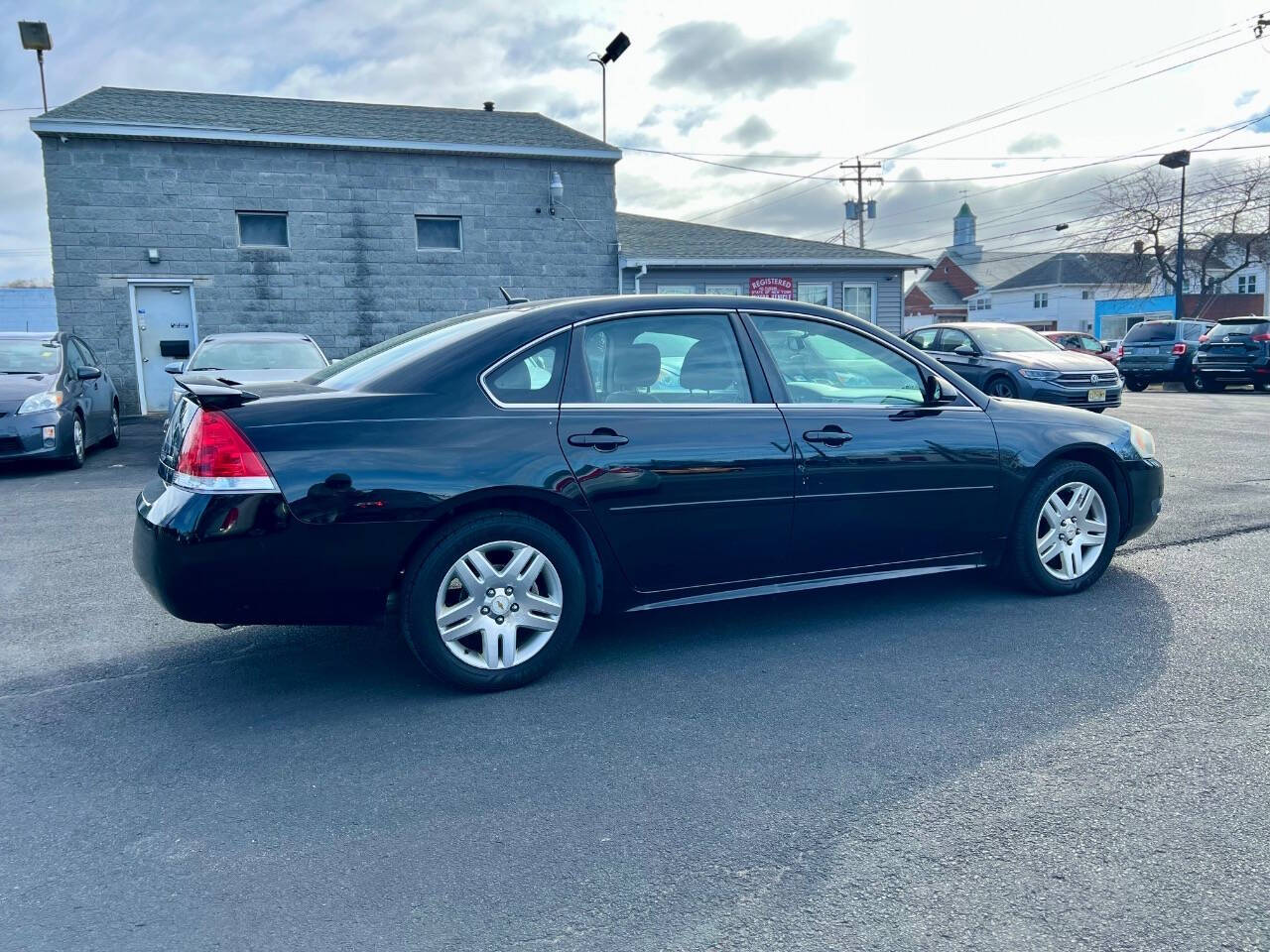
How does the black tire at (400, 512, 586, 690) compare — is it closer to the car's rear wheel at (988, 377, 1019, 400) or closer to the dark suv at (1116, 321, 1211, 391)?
the car's rear wheel at (988, 377, 1019, 400)

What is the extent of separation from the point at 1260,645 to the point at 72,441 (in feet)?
33.3

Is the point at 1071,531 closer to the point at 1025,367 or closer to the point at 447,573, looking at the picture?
the point at 447,573

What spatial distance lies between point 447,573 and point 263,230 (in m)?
16.0

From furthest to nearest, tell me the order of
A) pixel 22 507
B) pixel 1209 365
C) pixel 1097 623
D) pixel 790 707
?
pixel 1209 365
pixel 22 507
pixel 1097 623
pixel 790 707

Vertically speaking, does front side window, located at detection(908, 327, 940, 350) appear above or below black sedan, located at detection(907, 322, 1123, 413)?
above

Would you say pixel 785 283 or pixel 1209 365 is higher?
pixel 785 283

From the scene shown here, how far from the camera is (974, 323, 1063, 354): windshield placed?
50.8 ft

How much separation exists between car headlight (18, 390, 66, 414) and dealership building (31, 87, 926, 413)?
25.7 feet

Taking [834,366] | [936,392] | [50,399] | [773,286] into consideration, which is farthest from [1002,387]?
[50,399]

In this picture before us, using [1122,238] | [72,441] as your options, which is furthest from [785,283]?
[1122,238]

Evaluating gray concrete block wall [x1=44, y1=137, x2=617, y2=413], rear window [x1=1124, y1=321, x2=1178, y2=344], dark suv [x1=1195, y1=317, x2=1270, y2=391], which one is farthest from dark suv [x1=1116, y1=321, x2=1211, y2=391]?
gray concrete block wall [x1=44, y1=137, x2=617, y2=413]

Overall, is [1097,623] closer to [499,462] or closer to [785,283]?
[499,462]

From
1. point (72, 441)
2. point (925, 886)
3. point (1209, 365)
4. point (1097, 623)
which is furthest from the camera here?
point (1209, 365)

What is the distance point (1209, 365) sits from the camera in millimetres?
21500
